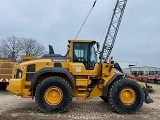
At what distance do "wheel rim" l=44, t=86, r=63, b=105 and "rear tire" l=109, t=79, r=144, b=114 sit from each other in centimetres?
181

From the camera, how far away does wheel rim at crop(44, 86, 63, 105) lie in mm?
10203

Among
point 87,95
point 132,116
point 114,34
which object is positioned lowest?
point 132,116

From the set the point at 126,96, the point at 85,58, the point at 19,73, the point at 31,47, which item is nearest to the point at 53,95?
the point at 19,73

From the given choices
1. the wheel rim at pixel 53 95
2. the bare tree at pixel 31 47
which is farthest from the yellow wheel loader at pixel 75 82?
the bare tree at pixel 31 47

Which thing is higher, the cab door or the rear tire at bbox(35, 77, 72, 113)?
the cab door

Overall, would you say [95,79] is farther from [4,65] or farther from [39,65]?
[4,65]

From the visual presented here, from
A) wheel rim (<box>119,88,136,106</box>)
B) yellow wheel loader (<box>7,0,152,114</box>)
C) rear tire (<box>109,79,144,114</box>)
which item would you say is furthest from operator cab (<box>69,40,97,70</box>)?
wheel rim (<box>119,88,136,106</box>)

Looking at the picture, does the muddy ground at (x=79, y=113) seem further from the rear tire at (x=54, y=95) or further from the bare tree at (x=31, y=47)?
the bare tree at (x=31, y=47)

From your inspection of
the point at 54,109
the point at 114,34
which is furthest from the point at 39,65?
the point at 114,34

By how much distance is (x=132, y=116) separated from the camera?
984 centimetres

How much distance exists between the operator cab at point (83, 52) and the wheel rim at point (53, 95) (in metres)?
1.38

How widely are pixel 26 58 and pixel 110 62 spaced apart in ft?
22.0

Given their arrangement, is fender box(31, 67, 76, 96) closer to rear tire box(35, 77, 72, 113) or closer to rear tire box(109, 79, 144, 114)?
rear tire box(35, 77, 72, 113)

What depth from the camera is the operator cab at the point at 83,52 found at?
35.8ft
